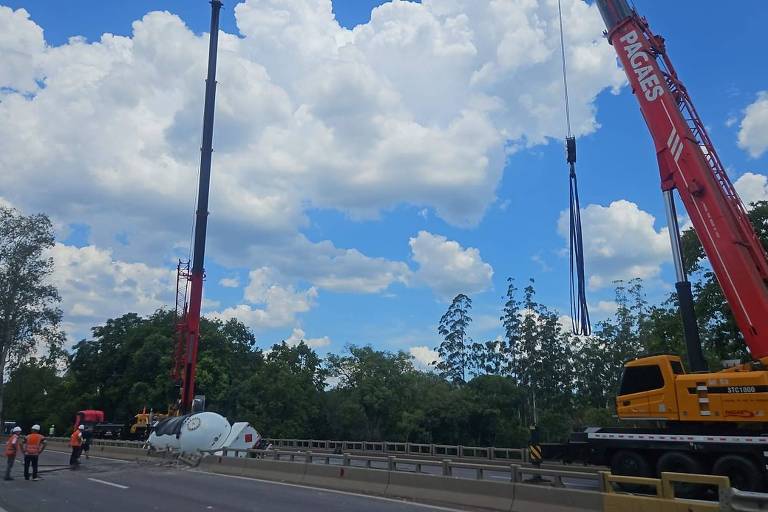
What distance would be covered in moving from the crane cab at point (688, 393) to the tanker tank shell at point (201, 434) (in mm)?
14956

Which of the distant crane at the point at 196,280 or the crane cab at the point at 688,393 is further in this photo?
the distant crane at the point at 196,280

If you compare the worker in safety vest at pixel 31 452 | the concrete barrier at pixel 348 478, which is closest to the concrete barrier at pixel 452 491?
the concrete barrier at pixel 348 478

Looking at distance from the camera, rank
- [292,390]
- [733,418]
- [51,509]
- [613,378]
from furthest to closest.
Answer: [613,378] → [292,390] → [733,418] → [51,509]

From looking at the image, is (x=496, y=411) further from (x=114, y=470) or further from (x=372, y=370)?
(x=114, y=470)

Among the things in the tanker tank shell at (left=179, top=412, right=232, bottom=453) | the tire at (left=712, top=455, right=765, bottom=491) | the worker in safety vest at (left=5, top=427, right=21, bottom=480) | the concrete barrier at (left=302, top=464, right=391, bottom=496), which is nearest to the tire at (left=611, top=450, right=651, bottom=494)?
the tire at (left=712, top=455, right=765, bottom=491)

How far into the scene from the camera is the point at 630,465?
14.9 metres

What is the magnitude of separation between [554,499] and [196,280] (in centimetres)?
2235

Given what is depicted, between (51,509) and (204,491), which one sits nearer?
(51,509)

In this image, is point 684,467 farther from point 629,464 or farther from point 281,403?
point 281,403

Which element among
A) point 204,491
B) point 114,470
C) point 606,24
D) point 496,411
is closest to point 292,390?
point 496,411

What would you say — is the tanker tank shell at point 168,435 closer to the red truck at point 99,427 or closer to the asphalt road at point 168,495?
the asphalt road at point 168,495

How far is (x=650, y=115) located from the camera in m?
16.0

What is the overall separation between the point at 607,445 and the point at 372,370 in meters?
44.0

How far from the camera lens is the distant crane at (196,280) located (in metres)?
28.2
